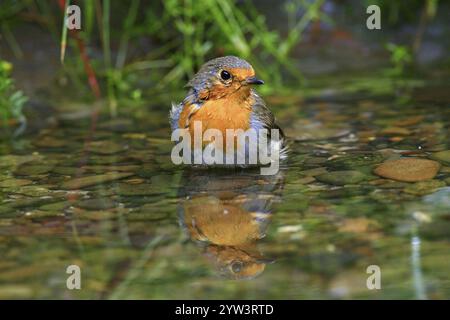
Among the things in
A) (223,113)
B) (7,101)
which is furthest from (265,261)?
(7,101)

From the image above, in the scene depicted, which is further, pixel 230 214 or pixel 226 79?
pixel 226 79

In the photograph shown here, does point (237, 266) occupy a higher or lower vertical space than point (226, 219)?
lower

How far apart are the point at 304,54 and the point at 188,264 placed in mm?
5393

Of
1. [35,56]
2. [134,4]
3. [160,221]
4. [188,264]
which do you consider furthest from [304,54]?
[188,264]

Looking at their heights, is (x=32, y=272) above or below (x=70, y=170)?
below

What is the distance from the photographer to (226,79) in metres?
4.44

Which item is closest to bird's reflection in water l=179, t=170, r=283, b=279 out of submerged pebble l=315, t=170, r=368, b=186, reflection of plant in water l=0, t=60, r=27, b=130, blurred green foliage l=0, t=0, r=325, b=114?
submerged pebble l=315, t=170, r=368, b=186

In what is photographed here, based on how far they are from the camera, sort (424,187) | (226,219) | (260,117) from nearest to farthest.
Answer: (226,219)
(424,187)
(260,117)

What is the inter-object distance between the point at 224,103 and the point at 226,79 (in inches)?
5.9

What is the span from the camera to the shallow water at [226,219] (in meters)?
2.73

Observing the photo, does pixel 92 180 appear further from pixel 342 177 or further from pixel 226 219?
pixel 342 177

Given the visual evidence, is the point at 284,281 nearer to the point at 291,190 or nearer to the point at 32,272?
the point at 32,272

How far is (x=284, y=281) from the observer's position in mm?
2715

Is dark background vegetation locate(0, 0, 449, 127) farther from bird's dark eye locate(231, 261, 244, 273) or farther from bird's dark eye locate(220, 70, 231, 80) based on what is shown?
bird's dark eye locate(231, 261, 244, 273)
